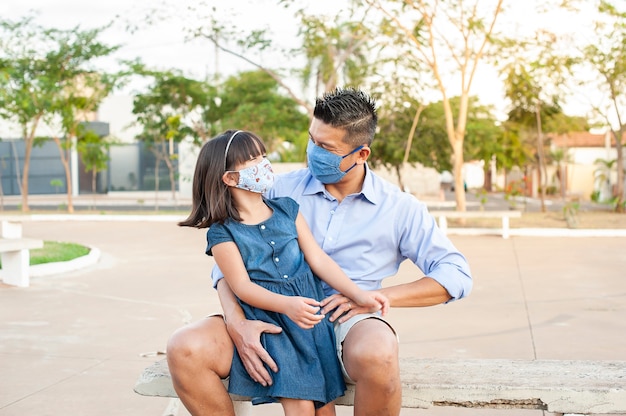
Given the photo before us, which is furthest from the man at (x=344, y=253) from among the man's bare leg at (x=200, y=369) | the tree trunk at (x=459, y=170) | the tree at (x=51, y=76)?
the tree at (x=51, y=76)

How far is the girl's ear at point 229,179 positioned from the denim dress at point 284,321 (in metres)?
0.14

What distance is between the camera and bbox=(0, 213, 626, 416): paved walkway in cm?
496

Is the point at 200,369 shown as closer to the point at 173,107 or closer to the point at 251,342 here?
the point at 251,342

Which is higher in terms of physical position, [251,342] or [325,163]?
[325,163]

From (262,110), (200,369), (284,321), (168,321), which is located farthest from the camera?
(262,110)

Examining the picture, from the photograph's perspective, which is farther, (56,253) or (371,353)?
(56,253)

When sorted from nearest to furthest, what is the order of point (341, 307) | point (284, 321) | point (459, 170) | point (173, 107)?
point (284, 321) < point (341, 307) < point (459, 170) < point (173, 107)

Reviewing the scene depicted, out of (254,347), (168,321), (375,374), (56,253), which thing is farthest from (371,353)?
(56,253)

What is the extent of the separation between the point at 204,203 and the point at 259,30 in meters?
17.3

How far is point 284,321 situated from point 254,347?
166 mm

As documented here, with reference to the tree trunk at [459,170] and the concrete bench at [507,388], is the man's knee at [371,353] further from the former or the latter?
the tree trunk at [459,170]

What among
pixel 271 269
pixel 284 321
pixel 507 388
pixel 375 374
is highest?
pixel 271 269

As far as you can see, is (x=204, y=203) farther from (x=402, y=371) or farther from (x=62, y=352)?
(x=62, y=352)

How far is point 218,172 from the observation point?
10.5 ft
